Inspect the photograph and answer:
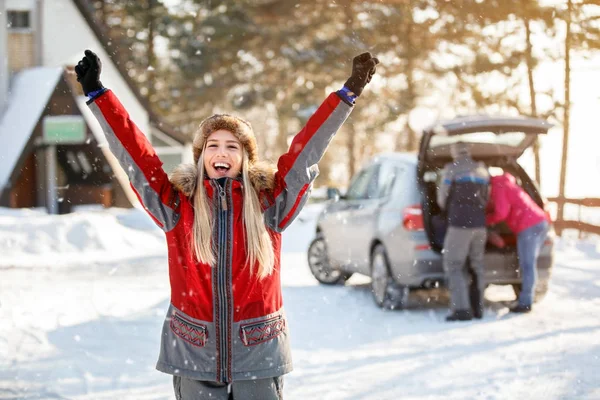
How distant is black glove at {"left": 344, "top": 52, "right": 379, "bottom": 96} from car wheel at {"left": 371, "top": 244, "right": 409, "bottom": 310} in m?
4.53

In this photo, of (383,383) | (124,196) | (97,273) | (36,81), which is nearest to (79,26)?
(36,81)

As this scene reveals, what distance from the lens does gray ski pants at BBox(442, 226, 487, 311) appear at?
21.9 feet

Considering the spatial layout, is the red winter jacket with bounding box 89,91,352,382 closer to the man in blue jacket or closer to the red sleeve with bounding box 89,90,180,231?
the red sleeve with bounding box 89,90,180,231

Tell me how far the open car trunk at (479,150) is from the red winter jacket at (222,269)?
4.10m

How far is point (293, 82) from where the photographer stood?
89.8 ft

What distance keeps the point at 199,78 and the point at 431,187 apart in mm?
23995

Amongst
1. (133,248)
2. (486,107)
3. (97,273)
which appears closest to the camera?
(97,273)

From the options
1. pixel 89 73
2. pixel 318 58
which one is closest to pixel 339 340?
pixel 89 73

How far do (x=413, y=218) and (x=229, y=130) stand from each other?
171 inches

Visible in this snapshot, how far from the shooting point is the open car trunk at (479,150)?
6.57 m

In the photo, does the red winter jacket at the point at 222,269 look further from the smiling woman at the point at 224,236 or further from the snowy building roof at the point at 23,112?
the snowy building roof at the point at 23,112

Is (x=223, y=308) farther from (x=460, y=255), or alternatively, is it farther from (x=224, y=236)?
(x=460, y=255)

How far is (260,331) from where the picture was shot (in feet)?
8.41

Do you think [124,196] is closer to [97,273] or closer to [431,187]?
[97,273]
